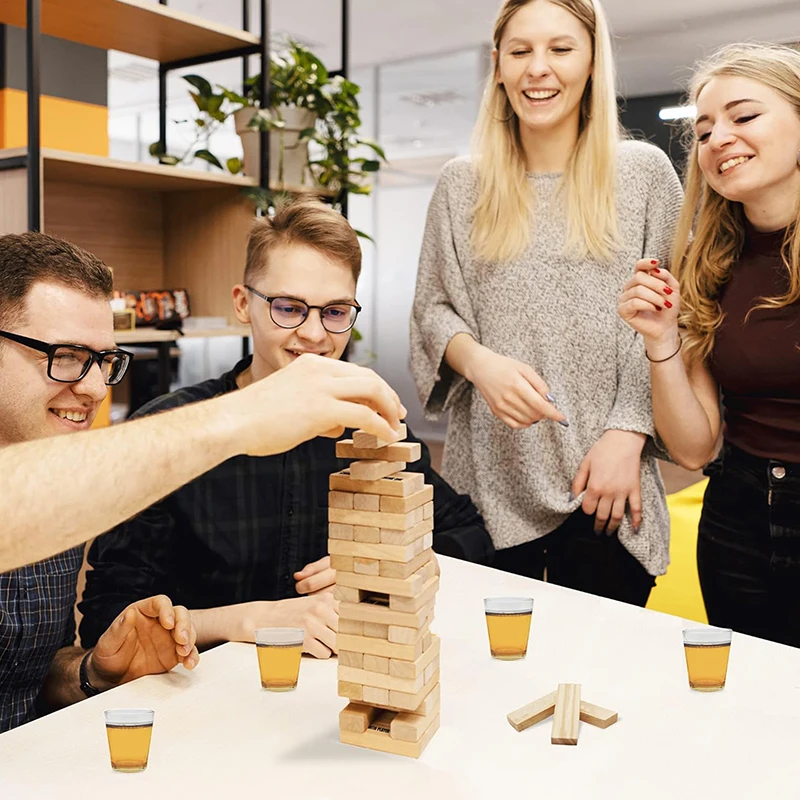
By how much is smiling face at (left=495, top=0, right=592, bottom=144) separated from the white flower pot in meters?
1.97

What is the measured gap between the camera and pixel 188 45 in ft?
11.7

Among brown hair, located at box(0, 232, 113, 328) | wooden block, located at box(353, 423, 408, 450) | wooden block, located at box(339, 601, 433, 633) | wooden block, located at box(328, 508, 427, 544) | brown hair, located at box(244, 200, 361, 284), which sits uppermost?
brown hair, located at box(244, 200, 361, 284)

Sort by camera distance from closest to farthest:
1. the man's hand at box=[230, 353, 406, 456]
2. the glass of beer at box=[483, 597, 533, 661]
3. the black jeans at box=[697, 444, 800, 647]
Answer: the man's hand at box=[230, 353, 406, 456]
the glass of beer at box=[483, 597, 533, 661]
the black jeans at box=[697, 444, 800, 647]

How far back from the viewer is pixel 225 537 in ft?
5.55

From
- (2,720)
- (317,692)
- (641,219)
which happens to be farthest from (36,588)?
(641,219)

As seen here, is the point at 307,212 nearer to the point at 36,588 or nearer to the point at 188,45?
the point at 36,588

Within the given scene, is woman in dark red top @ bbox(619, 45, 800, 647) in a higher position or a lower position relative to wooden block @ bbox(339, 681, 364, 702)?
higher

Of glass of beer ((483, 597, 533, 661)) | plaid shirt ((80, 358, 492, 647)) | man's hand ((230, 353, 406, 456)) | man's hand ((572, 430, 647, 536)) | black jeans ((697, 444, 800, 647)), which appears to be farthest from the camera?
man's hand ((572, 430, 647, 536))

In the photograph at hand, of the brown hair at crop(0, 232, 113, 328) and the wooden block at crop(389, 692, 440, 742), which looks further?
the brown hair at crop(0, 232, 113, 328)

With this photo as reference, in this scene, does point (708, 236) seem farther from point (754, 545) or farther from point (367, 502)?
point (367, 502)

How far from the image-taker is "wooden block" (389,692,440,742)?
41.5 inches

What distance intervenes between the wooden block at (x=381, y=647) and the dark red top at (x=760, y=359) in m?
0.98

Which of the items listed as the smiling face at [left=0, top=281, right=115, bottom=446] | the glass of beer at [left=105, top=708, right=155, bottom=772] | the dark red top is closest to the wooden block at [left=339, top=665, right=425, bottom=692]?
the glass of beer at [left=105, top=708, right=155, bottom=772]

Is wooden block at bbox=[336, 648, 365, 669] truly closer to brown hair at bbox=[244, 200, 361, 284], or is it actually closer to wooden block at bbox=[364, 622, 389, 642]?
wooden block at bbox=[364, 622, 389, 642]
